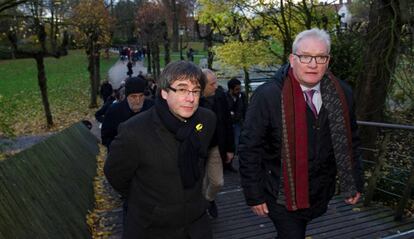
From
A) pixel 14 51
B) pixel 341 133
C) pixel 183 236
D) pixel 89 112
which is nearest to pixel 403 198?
pixel 341 133

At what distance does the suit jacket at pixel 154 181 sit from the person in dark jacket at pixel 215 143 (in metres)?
0.44

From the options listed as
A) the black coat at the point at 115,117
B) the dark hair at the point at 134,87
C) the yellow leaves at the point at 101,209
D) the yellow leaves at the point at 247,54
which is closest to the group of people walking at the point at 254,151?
the dark hair at the point at 134,87

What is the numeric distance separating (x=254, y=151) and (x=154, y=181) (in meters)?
0.72

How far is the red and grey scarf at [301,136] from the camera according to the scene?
3145mm

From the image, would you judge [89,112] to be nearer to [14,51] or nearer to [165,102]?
[14,51]

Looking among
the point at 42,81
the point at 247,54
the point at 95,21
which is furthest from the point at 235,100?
the point at 95,21

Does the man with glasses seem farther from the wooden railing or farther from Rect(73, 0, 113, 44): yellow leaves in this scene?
Rect(73, 0, 113, 44): yellow leaves

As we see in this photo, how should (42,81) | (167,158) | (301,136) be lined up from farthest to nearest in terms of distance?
(42,81)
(301,136)
(167,158)

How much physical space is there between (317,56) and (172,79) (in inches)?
38.6

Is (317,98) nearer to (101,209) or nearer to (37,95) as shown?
(101,209)

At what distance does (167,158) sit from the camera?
9.50ft

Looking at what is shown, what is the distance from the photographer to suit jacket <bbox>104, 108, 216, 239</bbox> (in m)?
2.90

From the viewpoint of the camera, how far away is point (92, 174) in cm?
853

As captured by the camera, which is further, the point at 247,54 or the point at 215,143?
the point at 247,54
